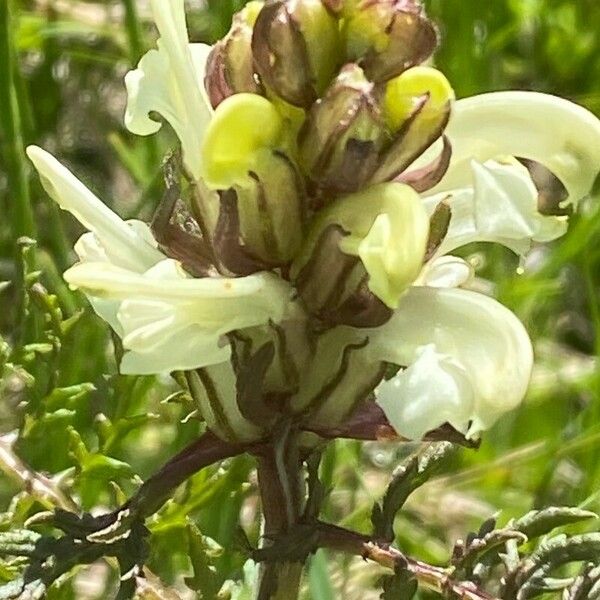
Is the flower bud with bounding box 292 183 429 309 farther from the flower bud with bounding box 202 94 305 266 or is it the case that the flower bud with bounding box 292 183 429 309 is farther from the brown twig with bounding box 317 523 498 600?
the brown twig with bounding box 317 523 498 600

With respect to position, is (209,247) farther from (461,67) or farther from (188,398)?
(461,67)

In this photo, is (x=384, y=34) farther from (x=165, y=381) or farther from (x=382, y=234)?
(x=165, y=381)

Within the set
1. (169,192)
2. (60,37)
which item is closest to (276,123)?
(169,192)

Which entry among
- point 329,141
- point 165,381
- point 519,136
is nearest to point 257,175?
point 329,141

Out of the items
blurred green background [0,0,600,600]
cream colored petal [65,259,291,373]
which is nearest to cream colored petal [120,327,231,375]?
cream colored petal [65,259,291,373]

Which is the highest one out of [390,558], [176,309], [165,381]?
[176,309]

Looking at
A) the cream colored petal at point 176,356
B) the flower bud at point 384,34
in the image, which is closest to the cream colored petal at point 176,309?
the cream colored petal at point 176,356
